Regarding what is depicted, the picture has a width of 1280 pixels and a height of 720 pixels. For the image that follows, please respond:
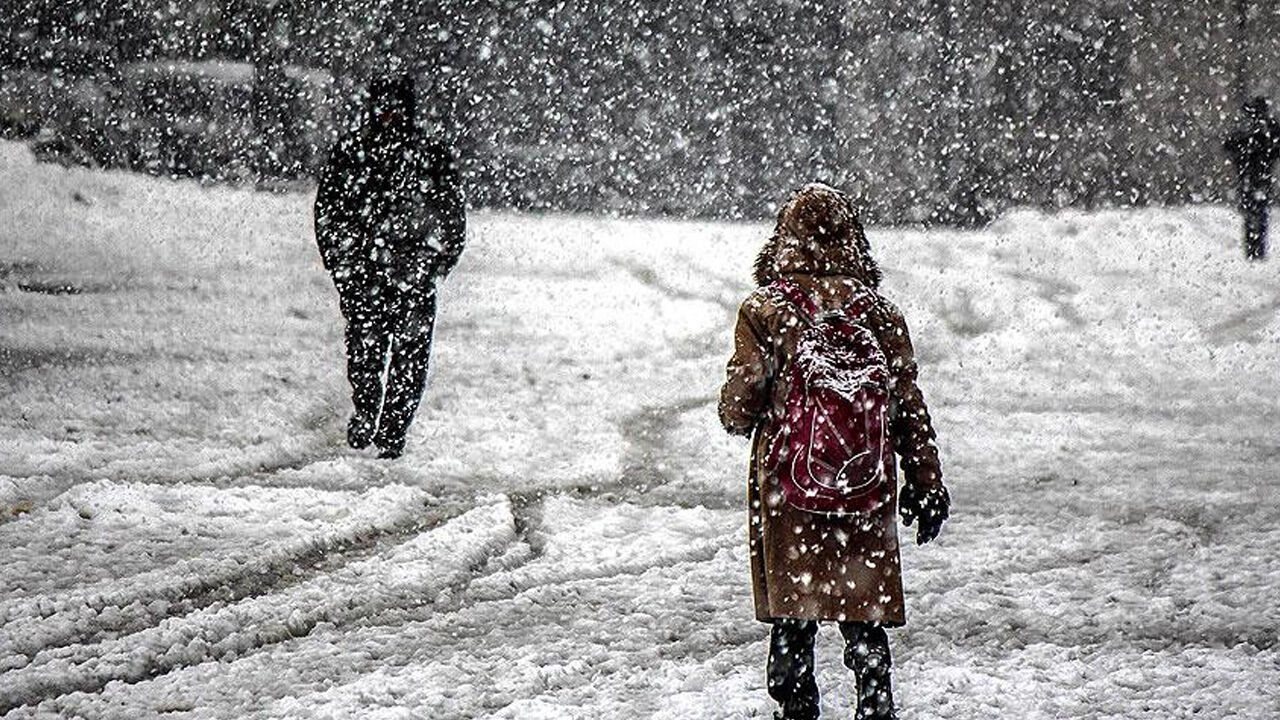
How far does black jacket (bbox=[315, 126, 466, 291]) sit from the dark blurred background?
11.6 metres

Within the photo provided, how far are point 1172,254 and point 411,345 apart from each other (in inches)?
458

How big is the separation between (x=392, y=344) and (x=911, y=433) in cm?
426

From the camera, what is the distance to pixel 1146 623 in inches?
182

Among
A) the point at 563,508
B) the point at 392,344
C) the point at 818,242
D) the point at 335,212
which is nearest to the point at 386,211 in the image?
the point at 335,212

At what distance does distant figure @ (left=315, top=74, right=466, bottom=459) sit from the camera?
6855 millimetres

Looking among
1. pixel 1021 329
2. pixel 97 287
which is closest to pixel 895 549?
pixel 1021 329

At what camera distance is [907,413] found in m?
3.43

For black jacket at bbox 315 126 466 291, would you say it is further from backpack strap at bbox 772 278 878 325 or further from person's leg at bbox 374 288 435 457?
backpack strap at bbox 772 278 878 325

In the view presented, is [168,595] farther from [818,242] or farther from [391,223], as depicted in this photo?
[818,242]

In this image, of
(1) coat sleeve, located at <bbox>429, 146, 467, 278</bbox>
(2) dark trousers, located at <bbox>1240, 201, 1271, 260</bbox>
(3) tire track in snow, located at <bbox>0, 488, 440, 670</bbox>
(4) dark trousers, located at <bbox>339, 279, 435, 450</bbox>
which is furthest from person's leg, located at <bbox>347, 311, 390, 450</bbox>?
(2) dark trousers, located at <bbox>1240, 201, 1271, 260</bbox>

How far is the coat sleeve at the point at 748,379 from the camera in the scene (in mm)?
3365

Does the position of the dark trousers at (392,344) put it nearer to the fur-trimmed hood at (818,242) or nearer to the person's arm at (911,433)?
the fur-trimmed hood at (818,242)

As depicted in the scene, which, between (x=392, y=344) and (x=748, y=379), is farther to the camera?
(x=392, y=344)

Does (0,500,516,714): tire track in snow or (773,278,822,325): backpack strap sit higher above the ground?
(773,278,822,325): backpack strap
